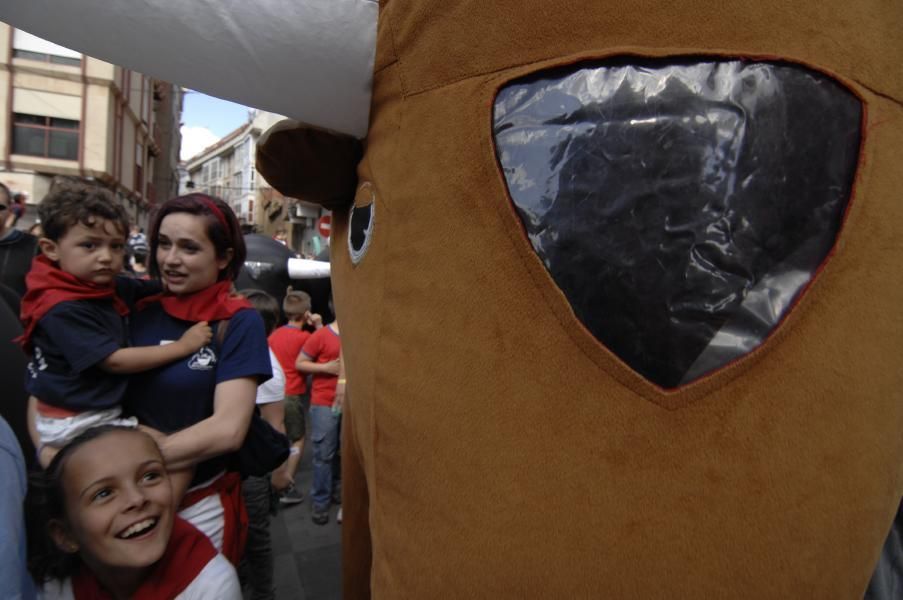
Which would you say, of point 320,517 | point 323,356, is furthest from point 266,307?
point 320,517

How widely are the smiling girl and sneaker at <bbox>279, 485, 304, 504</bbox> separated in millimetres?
2926

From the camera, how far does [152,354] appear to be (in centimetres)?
144

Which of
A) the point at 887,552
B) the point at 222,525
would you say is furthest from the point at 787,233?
the point at 222,525

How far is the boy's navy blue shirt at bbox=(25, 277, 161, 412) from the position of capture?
1407mm

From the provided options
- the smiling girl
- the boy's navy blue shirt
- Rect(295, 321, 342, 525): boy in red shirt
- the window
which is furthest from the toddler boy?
the window

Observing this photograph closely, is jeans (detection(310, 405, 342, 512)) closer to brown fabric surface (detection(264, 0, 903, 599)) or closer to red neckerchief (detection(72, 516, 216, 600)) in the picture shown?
red neckerchief (detection(72, 516, 216, 600))

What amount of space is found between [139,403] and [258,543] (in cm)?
105

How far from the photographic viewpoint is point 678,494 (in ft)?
2.44

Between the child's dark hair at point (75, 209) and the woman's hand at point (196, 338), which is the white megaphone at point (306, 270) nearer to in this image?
the child's dark hair at point (75, 209)

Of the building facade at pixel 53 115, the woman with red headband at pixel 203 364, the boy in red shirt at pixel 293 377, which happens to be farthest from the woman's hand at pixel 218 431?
the building facade at pixel 53 115

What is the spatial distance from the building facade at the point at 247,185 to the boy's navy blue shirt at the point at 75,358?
23.2 metres

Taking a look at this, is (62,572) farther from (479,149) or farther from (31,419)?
(479,149)

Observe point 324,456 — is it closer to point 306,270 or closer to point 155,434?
point 155,434

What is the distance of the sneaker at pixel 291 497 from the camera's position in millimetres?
4102
